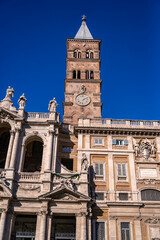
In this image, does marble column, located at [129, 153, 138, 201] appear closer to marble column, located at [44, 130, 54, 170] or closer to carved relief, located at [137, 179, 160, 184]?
carved relief, located at [137, 179, 160, 184]

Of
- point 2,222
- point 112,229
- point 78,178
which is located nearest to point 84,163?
point 78,178

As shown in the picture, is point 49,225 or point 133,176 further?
point 133,176

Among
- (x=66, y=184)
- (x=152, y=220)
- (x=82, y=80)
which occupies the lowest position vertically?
(x=152, y=220)

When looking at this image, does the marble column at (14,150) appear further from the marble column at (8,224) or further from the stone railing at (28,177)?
the marble column at (8,224)

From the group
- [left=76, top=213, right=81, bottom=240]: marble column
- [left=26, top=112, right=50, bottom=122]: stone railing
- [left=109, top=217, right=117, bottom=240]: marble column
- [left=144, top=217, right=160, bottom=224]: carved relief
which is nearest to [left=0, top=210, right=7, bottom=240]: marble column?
[left=76, top=213, right=81, bottom=240]: marble column

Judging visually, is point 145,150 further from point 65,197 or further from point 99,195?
point 65,197

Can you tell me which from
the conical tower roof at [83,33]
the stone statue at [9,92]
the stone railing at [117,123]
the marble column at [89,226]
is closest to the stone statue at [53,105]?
the stone railing at [117,123]

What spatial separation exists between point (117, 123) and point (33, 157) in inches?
449

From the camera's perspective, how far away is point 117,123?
3234 cm

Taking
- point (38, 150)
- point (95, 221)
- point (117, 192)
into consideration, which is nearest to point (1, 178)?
point (38, 150)

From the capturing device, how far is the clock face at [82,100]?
41241 mm

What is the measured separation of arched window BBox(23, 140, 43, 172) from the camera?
31234mm

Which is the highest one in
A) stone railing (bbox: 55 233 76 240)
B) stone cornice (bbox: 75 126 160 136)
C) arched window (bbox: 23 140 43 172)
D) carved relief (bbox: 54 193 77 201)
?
stone cornice (bbox: 75 126 160 136)

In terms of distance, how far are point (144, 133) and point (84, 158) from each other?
842 cm
